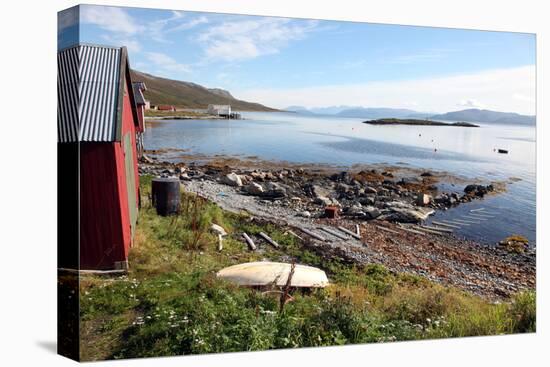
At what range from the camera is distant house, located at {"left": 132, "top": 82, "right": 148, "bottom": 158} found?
8.39m

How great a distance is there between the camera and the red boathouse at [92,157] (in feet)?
24.6

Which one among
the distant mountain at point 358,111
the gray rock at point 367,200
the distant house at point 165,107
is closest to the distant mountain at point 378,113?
the distant mountain at point 358,111

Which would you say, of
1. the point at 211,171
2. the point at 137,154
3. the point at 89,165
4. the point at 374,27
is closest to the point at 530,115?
the point at 374,27

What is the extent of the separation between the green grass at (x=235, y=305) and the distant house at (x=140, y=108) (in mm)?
429

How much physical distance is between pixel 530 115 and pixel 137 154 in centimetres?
573

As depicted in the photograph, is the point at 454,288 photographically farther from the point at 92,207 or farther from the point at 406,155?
the point at 92,207

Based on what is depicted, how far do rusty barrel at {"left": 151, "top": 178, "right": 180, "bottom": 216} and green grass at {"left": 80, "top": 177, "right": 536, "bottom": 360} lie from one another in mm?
96

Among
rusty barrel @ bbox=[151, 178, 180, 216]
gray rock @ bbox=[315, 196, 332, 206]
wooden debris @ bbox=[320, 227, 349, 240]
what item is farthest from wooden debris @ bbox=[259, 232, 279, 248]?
rusty barrel @ bbox=[151, 178, 180, 216]

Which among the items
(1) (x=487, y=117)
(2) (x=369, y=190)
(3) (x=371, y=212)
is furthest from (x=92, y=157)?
(1) (x=487, y=117)

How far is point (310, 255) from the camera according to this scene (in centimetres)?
885

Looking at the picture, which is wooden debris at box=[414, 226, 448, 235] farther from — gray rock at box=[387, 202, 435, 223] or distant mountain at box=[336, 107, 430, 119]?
distant mountain at box=[336, 107, 430, 119]

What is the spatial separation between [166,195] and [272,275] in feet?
5.49

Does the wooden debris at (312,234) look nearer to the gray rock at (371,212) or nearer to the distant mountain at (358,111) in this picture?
the gray rock at (371,212)

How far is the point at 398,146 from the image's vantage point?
9.65 m
